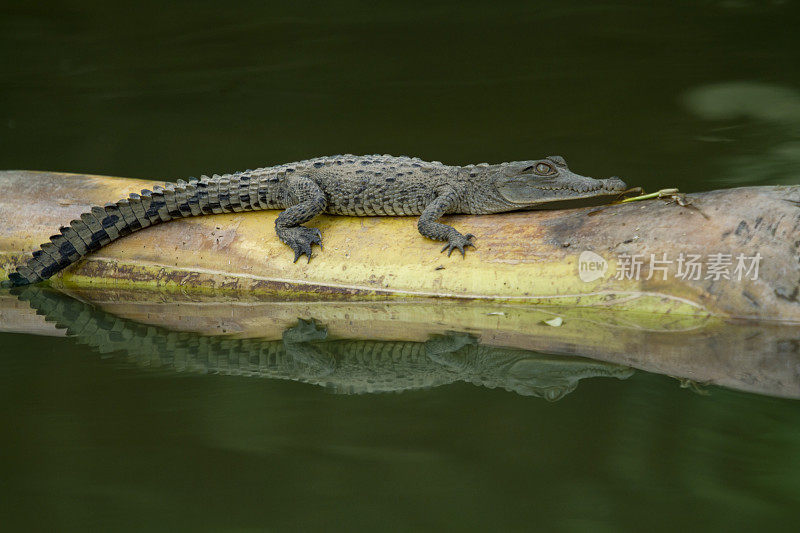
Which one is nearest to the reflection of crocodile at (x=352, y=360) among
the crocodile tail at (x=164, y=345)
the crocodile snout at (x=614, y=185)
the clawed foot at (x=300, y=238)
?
the crocodile tail at (x=164, y=345)

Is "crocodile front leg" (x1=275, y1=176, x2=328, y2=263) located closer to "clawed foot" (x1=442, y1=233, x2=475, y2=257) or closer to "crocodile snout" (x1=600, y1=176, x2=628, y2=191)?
"clawed foot" (x1=442, y1=233, x2=475, y2=257)

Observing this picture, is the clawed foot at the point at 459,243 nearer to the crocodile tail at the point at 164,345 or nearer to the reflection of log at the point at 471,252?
the reflection of log at the point at 471,252

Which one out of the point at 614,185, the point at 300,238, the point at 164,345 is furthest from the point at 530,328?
the point at 164,345

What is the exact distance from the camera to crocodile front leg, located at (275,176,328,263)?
205 inches

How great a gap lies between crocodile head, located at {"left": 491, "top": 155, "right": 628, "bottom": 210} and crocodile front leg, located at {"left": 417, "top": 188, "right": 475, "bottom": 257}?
1.02 feet

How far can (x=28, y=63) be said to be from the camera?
1121 cm

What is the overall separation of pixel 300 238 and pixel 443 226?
895mm

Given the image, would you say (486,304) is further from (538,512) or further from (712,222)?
(538,512)

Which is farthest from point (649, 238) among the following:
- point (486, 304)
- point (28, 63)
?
point (28, 63)

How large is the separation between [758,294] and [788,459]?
5.40ft

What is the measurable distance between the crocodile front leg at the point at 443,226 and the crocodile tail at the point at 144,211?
1126 mm

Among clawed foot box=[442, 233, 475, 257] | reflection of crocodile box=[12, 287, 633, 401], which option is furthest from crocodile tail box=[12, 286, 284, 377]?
clawed foot box=[442, 233, 475, 257]

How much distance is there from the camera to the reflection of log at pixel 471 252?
14.4ft

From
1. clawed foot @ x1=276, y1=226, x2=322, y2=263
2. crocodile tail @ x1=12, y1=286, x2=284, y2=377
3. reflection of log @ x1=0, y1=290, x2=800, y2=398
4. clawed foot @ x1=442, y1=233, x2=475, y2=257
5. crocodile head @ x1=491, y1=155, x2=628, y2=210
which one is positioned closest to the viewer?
reflection of log @ x1=0, y1=290, x2=800, y2=398
